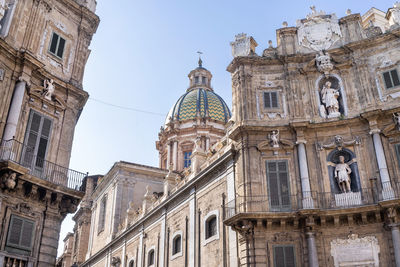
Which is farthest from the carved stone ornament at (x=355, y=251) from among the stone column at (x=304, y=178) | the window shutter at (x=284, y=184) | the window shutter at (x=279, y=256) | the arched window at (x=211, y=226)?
the arched window at (x=211, y=226)

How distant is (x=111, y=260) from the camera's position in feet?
123

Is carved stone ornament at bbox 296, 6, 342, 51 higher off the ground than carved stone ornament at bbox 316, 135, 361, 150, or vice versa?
carved stone ornament at bbox 296, 6, 342, 51

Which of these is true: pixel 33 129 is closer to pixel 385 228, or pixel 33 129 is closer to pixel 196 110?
pixel 385 228

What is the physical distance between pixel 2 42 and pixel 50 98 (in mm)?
3003

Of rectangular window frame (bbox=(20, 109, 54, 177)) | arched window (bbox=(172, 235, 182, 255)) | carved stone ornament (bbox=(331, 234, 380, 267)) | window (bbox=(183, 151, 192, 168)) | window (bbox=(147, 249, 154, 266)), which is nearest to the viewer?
rectangular window frame (bbox=(20, 109, 54, 177))

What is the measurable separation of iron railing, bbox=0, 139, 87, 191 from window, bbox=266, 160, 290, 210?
29.3 ft

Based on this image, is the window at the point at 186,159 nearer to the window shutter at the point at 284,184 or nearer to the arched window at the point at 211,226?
the arched window at the point at 211,226

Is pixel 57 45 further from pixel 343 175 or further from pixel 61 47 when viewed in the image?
pixel 343 175

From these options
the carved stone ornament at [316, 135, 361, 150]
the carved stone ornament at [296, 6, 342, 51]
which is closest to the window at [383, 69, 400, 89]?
the carved stone ornament at [316, 135, 361, 150]

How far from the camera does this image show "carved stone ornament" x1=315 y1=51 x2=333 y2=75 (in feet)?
75.7

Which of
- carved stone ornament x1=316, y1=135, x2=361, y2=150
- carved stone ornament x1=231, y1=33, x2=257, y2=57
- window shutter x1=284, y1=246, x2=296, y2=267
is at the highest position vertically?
carved stone ornament x1=231, y1=33, x2=257, y2=57

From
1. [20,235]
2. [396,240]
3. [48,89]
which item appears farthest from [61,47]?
[396,240]

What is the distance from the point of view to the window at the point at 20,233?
50.9 feet

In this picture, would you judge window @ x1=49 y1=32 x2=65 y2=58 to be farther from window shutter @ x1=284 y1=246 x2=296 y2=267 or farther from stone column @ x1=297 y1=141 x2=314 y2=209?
window shutter @ x1=284 y1=246 x2=296 y2=267
